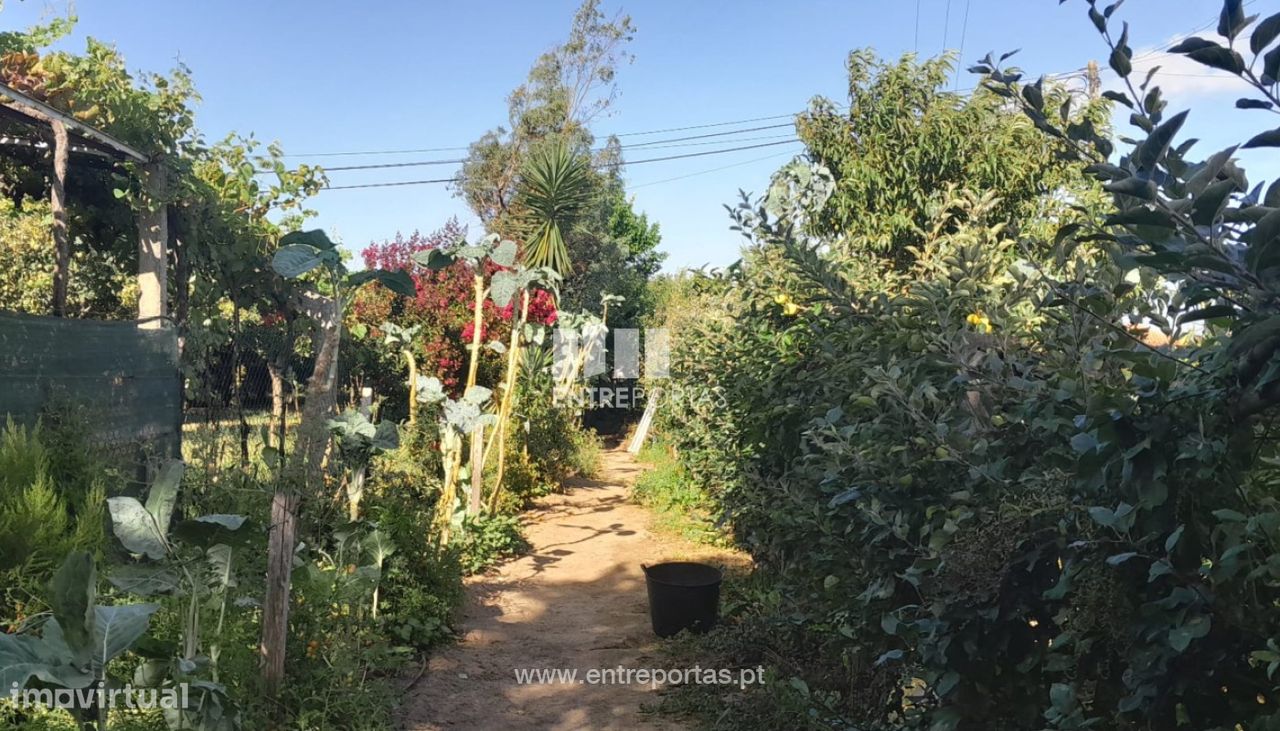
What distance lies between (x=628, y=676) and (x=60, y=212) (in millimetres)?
4382

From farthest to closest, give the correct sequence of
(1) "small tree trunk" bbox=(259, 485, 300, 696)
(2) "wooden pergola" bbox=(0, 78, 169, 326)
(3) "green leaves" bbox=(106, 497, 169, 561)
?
(2) "wooden pergola" bbox=(0, 78, 169, 326) < (1) "small tree trunk" bbox=(259, 485, 300, 696) < (3) "green leaves" bbox=(106, 497, 169, 561)

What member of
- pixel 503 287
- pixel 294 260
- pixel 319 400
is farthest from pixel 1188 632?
pixel 503 287

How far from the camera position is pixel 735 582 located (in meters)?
5.39

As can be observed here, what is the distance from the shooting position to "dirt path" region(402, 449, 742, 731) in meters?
3.71

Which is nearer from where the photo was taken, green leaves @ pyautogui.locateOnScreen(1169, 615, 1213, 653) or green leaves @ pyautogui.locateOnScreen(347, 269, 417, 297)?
green leaves @ pyautogui.locateOnScreen(1169, 615, 1213, 653)

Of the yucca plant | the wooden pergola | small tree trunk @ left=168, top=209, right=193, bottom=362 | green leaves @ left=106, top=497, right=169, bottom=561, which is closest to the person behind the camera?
green leaves @ left=106, top=497, right=169, bottom=561

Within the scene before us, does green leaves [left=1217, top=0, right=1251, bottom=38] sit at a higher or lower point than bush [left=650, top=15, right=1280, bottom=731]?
higher

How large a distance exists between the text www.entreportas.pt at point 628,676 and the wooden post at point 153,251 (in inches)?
147

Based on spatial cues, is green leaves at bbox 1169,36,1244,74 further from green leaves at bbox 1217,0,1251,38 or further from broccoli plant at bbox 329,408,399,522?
broccoli plant at bbox 329,408,399,522

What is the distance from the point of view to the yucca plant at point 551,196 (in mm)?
8180

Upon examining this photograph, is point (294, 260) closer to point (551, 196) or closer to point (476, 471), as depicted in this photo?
point (476, 471)

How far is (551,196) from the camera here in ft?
27.0

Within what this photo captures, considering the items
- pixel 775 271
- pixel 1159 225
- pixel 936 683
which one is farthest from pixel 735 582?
pixel 1159 225

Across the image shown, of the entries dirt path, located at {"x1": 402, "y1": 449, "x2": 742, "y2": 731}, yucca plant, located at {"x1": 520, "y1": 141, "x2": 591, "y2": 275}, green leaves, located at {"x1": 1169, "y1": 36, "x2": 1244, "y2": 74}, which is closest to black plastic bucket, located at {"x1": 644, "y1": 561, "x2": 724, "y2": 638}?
dirt path, located at {"x1": 402, "y1": 449, "x2": 742, "y2": 731}
